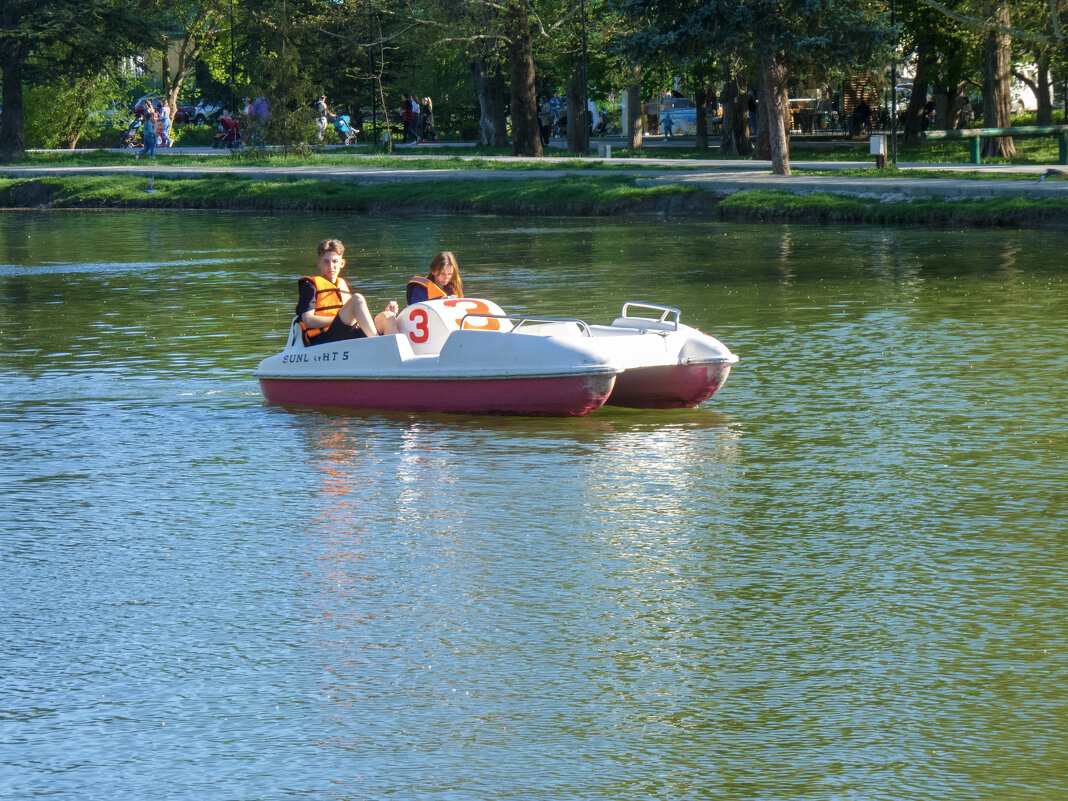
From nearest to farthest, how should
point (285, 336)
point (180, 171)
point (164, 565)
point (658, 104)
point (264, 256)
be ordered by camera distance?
point (164, 565) < point (285, 336) < point (264, 256) < point (180, 171) < point (658, 104)

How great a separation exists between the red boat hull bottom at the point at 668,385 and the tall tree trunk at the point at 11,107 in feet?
153

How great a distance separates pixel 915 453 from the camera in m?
11.4

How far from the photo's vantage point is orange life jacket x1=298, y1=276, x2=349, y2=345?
13.7 metres

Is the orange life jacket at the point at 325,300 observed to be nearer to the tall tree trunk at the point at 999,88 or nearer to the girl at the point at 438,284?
the girl at the point at 438,284

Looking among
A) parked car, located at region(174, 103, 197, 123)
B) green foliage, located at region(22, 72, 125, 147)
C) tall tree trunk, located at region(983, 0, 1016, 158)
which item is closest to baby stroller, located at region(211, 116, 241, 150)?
green foliage, located at region(22, 72, 125, 147)

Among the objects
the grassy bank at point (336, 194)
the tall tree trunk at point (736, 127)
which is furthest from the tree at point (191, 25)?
the tall tree trunk at point (736, 127)

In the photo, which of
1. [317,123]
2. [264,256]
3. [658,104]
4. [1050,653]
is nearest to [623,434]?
[1050,653]

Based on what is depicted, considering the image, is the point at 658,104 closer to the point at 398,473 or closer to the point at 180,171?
the point at 180,171

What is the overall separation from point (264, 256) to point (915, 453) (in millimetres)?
19070

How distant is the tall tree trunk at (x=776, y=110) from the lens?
120 feet

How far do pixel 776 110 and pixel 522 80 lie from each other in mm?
14089

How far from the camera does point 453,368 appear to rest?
503 inches

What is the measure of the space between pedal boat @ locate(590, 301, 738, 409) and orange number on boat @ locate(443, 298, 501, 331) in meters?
0.82

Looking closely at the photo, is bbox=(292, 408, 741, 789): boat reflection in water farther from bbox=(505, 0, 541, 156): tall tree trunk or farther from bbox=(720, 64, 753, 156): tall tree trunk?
bbox=(505, 0, 541, 156): tall tree trunk
